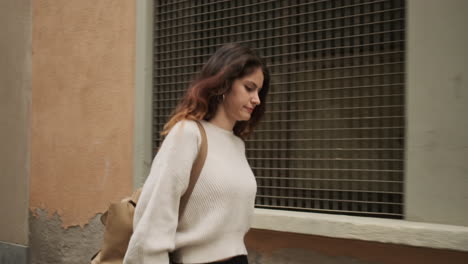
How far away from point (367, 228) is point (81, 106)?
322 centimetres

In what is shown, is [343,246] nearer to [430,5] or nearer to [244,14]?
[430,5]

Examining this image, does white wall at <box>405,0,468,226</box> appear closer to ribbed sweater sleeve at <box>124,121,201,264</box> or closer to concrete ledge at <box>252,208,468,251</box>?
concrete ledge at <box>252,208,468,251</box>

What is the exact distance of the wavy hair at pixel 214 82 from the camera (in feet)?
6.66

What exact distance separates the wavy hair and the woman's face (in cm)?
2

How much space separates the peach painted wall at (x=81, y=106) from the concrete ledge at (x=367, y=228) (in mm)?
1659

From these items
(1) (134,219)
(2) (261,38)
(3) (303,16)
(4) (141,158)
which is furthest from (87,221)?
(1) (134,219)

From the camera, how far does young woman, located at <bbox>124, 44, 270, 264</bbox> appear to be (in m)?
1.80

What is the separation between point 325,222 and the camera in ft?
11.2

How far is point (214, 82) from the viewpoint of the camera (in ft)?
6.68

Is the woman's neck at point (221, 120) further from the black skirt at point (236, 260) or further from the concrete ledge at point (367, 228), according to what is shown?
the concrete ledge at point (367, 228)

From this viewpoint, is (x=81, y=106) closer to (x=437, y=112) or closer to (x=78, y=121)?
(x=78, y=121)

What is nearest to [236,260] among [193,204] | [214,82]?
[193,204]

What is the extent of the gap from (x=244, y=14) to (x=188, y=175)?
2.60 meters

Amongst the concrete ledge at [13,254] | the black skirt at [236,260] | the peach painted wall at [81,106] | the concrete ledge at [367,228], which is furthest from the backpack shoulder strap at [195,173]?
the concrete ledge at [13,254]
